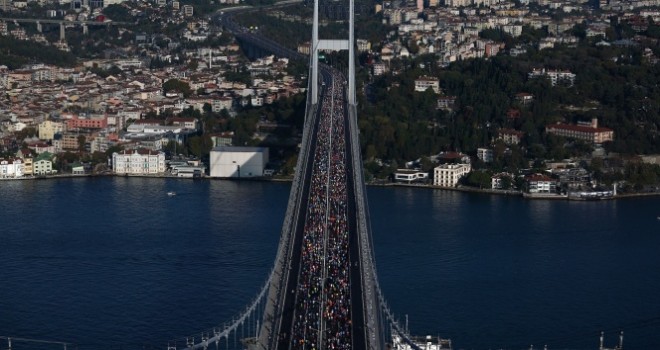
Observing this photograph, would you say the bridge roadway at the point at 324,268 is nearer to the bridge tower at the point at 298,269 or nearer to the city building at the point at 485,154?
the bridge tower at the point at 298,269

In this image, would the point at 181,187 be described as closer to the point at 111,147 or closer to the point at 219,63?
the point at 111,147

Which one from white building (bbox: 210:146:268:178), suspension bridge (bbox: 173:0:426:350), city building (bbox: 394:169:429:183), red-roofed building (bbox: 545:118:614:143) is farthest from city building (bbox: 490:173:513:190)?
suspension bridge (bbox: 173:0:426:350)

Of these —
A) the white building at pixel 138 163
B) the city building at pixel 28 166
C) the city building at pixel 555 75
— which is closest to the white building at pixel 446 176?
the white building at pixel 138 163

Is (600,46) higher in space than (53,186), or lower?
higher

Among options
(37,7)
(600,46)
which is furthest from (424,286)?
(37,7)

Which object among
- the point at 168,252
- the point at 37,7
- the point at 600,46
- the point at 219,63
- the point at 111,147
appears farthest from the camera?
the point at 37,7

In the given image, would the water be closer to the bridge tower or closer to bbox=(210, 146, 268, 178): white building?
the bridge tower
